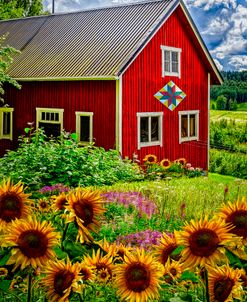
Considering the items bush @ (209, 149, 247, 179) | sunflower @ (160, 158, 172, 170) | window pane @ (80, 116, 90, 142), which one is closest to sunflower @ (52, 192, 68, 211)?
sunflower @ (160, 158, 172, 170)

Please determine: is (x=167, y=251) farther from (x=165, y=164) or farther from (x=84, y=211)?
(x=165, y=164)

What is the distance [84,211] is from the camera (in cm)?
326

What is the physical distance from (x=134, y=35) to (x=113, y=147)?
13.3ft

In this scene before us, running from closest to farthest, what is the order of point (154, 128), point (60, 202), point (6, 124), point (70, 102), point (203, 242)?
1. point (203, 242)
2. point (60, 202)
3. point (70, 102)
4. point (154, 128)
5. point (6, 124)

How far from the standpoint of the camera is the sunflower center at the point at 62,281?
2.93 meters

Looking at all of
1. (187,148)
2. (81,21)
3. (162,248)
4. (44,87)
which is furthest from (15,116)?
(162,248)

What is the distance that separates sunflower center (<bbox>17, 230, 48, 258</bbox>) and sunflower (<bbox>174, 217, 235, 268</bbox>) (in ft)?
2.07

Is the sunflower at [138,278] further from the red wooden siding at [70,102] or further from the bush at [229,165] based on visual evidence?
the bush at [229,165]

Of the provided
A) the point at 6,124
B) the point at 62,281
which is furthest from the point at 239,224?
the point at 6,124

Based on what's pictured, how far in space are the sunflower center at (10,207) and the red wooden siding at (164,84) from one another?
58.6 ft

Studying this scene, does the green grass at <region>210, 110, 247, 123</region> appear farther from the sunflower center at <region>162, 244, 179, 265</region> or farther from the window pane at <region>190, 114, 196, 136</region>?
the sunflower center at <region>162, 244, 179, 265</region>

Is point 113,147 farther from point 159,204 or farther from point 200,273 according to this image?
point 200,273

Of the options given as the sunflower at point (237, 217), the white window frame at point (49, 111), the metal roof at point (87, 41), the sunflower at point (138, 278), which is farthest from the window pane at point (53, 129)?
the sunflower at point (138, 278)

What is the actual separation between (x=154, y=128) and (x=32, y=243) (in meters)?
20.3
